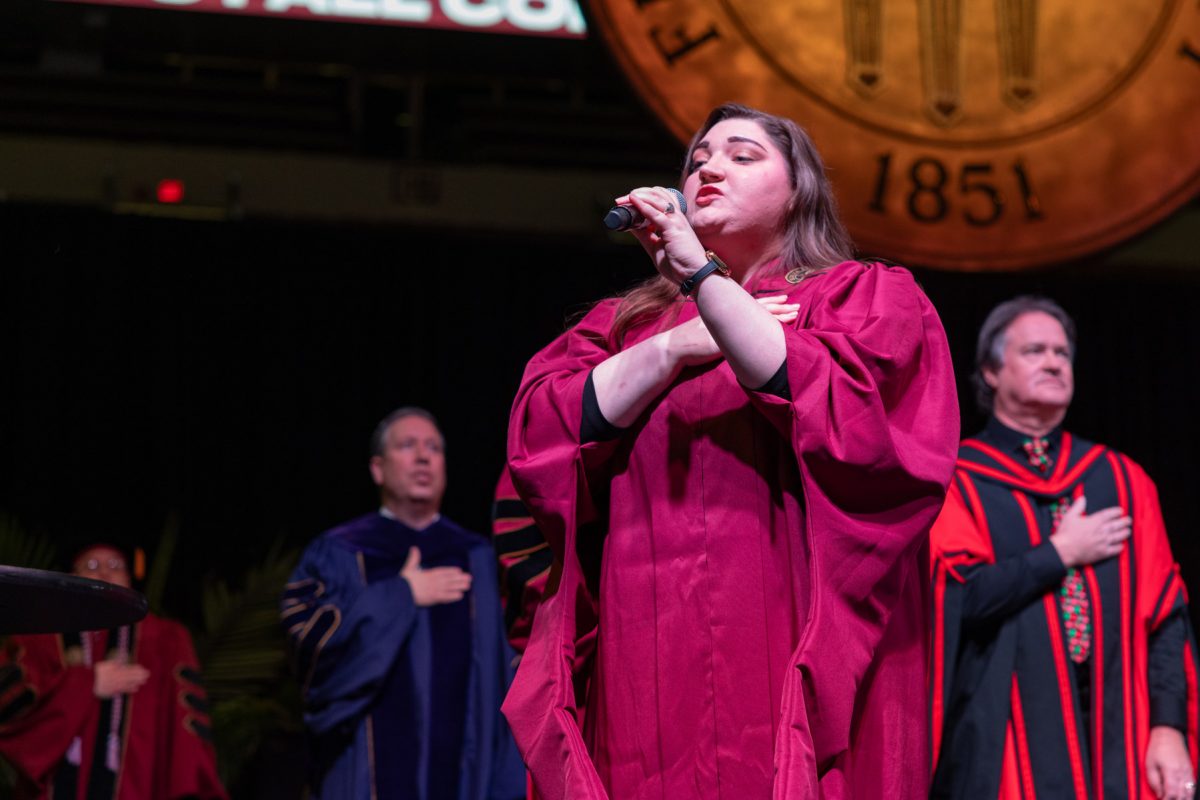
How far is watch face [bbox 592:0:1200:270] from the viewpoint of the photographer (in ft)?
14.5

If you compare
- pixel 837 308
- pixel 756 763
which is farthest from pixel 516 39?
pixel 756 763

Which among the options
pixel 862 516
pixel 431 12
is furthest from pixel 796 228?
pixel 431 12

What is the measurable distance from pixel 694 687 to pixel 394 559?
345cm

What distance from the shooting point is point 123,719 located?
218 inches

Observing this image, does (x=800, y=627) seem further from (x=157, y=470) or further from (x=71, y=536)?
(x=157, y=470)

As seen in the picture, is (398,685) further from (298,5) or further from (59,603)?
(59,603)

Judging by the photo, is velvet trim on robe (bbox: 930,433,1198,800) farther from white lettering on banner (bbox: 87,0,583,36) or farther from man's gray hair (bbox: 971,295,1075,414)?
white lettering on banner (bbox: 87,0,583,36)

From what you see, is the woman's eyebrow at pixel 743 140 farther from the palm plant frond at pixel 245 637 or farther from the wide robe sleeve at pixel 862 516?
the palm plant frond at pixel 245 637

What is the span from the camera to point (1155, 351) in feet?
22.9

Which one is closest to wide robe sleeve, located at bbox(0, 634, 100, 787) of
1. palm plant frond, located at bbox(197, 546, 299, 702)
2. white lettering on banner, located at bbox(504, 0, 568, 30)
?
palm plant frond, located at bbox(197, 546, 299, 702)

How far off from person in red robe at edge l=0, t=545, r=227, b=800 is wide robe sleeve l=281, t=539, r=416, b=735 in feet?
2.01

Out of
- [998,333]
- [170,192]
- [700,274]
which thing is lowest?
[700,274]

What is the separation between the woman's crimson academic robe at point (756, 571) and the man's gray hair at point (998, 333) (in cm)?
195

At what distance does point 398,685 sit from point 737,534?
3295 millimetres
